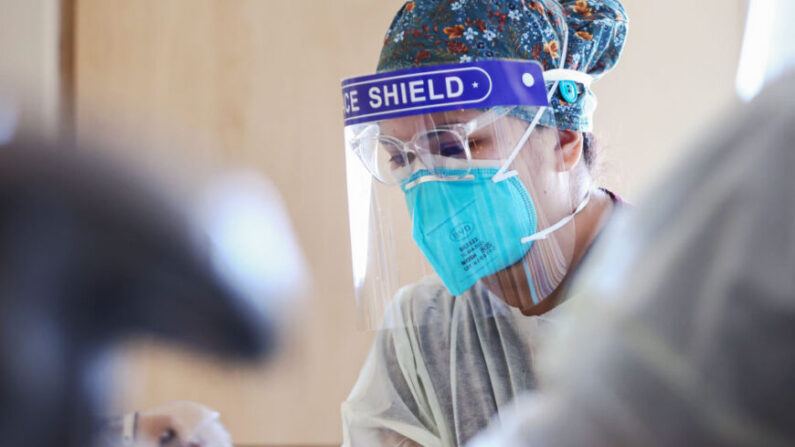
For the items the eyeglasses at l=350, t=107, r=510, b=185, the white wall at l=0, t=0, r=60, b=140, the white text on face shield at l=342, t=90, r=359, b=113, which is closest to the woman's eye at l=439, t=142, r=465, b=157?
the eyeglasses at l=350, t=107, r=510, b=185

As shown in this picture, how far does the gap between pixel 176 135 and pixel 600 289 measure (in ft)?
0.80

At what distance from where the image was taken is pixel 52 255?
340mm

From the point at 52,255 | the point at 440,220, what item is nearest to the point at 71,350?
the point at 52,255

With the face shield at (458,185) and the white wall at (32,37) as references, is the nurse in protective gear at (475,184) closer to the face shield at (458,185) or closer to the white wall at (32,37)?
the face shield at (458,185)

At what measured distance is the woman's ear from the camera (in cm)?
127

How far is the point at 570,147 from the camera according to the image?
128 centimetres

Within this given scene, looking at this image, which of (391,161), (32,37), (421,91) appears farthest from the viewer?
(32,37)

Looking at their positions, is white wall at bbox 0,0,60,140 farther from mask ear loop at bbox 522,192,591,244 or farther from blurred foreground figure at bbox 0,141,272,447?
blurred foreground figure at bbox 0,141,272,447

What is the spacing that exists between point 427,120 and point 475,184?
4.7 inches

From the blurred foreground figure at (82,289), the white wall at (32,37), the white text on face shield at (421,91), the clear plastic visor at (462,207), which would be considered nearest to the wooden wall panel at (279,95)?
the white wall at (32,37)

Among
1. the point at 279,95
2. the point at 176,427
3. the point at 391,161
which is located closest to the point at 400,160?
the point at 391,161

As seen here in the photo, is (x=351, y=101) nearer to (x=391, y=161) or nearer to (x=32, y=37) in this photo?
(x=391, y=161)

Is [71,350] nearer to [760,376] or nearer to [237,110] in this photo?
[760,376]

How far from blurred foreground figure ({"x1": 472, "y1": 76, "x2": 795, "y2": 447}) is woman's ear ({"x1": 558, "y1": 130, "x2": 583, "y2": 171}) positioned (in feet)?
3.11
